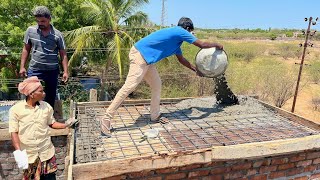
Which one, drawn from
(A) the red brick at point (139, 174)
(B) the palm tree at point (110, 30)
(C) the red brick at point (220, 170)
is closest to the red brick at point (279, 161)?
(C) the red brick at point (220, 170)

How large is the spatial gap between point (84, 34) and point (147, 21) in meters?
3.20

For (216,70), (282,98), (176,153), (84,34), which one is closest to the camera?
(176,153)

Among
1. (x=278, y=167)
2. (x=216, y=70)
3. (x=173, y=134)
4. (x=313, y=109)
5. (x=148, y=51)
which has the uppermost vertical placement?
(x=148, y=51)

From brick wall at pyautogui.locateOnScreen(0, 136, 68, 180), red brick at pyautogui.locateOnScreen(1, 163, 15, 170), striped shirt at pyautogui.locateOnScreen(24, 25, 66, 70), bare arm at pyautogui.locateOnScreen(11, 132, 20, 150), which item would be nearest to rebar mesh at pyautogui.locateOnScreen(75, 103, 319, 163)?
bare arm at pyautogui.locateOnScreen(11, 132, 20, 150)

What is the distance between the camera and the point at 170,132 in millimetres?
4570

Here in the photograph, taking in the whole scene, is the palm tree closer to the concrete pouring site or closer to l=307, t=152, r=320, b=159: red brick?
the concrete pouring site

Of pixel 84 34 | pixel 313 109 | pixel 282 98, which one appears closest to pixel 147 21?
pixel 84 34

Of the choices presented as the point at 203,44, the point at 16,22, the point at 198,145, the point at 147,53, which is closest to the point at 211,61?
the point at 203,44

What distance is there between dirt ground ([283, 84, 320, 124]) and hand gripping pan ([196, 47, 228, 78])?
9.21 m

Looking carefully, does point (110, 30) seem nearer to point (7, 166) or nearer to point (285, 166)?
point (7, 166)

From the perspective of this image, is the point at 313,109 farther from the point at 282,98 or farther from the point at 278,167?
the point at 278,167

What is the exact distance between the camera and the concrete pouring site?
3.49 metres

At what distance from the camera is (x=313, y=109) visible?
1516 cm

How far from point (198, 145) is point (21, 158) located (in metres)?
2.16
